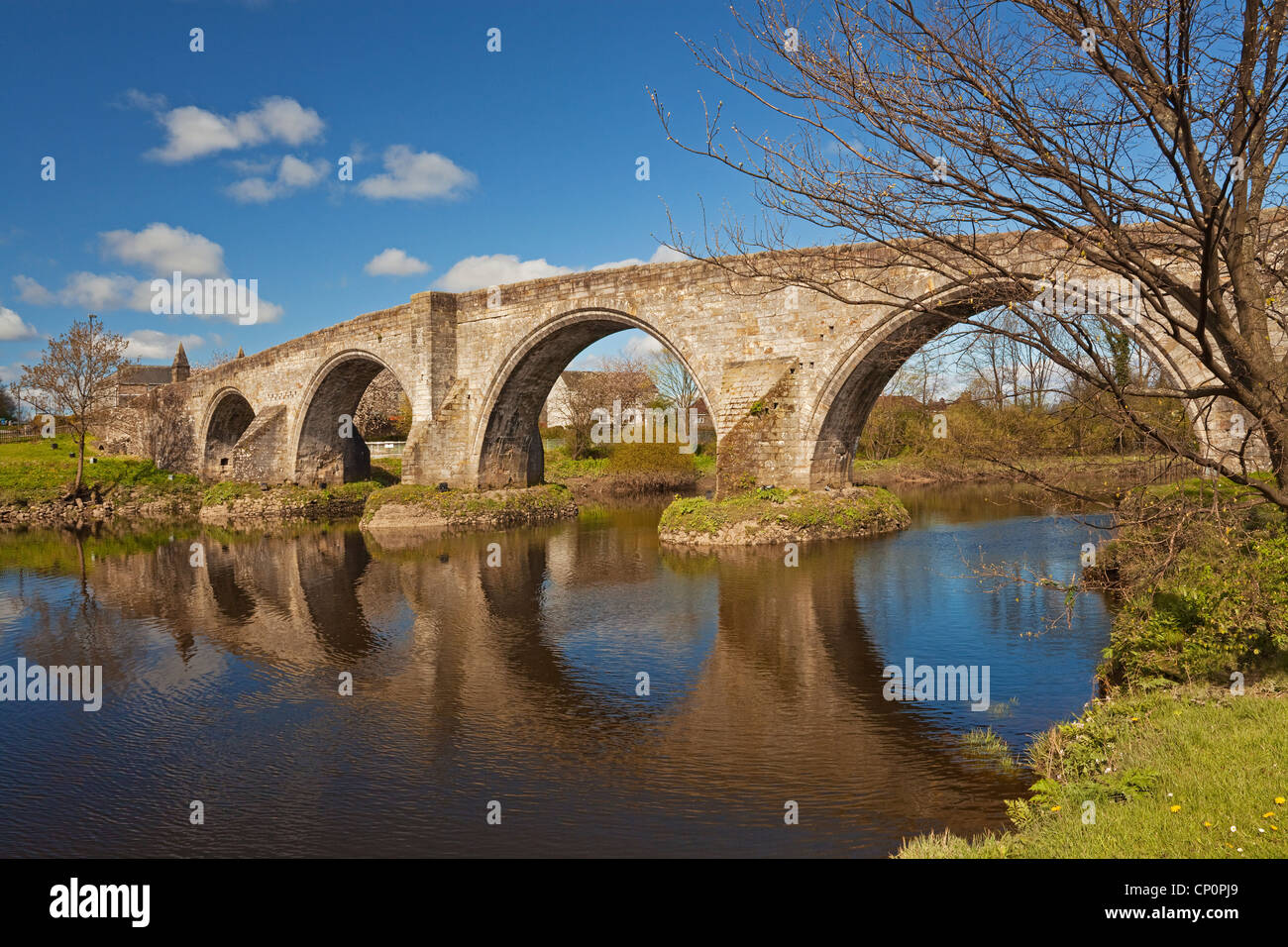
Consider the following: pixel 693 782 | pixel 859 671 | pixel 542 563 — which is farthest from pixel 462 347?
pixel 693 782

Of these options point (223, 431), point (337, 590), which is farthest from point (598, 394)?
point (337, 590)

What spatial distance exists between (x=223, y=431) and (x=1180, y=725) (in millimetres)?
45447

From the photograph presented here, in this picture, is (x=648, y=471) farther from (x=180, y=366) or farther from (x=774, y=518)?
(x=180, y=366)

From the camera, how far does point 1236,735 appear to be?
4.98m

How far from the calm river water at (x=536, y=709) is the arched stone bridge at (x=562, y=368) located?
3.21 metres

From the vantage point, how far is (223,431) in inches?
1681

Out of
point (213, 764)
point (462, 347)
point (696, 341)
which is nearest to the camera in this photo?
point (213, 764)

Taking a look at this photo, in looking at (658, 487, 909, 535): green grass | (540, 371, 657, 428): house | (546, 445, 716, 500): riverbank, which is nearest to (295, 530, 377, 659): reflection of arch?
(658, 487, 909, 535): green grass

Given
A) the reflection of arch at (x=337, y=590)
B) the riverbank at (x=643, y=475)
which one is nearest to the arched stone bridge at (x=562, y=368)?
the reflection of arch at (x=337, y=590)

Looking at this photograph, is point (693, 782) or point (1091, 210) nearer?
point (1091, 210)

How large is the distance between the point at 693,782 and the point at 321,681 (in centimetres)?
505

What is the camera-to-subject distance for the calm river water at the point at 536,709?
18.6 ft
